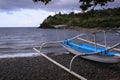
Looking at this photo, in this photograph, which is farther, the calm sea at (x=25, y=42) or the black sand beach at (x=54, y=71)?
the calm sea at (x=25, y=42)

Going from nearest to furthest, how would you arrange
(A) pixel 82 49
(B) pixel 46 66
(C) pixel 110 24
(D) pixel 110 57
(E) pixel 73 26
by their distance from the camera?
1. (D) pixel 110 57
2. (B) pixel 46 66
3. (A) pixel 82 49
4. (C) pixel 110 24
5. (E) pixel 73 26

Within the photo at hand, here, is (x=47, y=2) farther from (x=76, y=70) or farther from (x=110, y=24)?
(x=110, y=24)

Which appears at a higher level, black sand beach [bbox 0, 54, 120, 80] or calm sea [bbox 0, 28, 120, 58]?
black sand beach [bbox 0, 54, 120, 80]

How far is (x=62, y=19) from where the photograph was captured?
423ft

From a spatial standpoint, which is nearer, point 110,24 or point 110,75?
point 110,75

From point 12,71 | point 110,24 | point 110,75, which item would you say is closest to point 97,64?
point 110,75

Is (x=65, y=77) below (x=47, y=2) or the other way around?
below

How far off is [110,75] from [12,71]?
433 cm

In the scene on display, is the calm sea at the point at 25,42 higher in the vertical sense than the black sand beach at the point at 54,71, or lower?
lower

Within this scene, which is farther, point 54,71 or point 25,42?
point 25,42

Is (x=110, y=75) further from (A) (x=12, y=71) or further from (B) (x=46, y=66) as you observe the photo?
(A) (x=12, y=71)

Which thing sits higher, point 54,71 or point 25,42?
point 54,71

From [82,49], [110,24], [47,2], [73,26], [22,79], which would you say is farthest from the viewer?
[73,26]

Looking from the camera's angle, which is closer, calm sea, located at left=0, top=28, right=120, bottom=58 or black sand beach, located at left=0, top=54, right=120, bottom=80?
black sand beach, located at left=0, top=54, right=120, bottom=80
